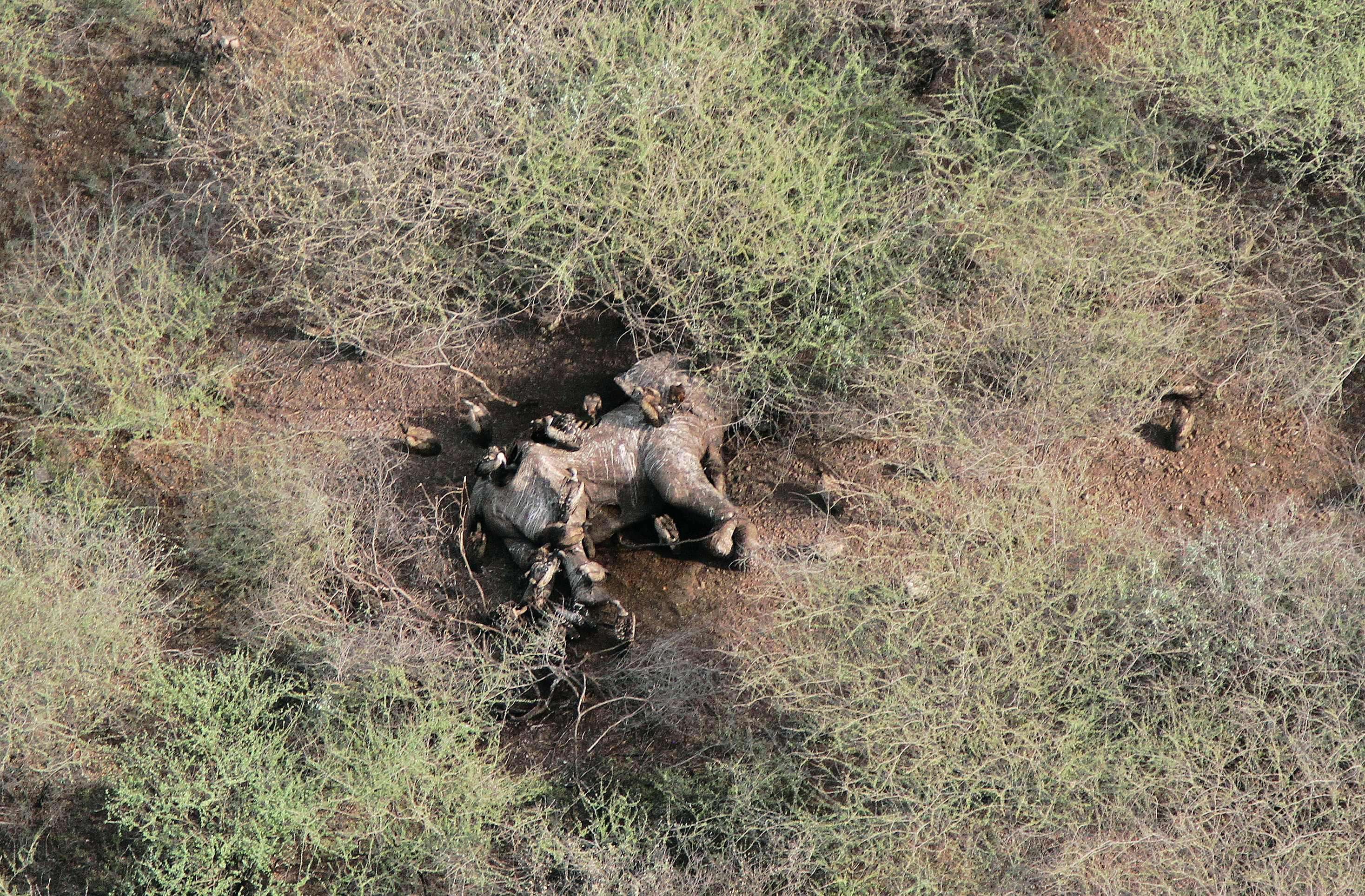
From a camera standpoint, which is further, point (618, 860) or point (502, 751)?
point (502, 751)

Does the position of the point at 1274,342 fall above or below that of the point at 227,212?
above

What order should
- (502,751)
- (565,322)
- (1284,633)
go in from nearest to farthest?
(1284,633) → (502,751) → (565,322)

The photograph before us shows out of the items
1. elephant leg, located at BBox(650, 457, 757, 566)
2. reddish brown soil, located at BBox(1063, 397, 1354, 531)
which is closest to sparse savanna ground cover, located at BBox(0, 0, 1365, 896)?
reddish brown soil, located at BBox(1063, 397, 1354, 531)

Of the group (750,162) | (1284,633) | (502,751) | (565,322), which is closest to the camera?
(1284,633)

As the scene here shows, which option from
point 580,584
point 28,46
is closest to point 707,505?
point 580,584

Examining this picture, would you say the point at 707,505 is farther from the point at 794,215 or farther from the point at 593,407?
the point at 794,215

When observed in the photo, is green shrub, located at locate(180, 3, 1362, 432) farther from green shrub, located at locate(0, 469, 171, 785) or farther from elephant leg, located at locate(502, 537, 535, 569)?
green shrub, located at locate(0, 469, 171, 785)

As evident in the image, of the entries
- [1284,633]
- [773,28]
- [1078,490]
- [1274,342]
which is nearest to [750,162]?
[773,28]

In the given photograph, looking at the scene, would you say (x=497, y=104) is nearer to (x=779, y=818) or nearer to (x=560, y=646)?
(x=560, y=646)
